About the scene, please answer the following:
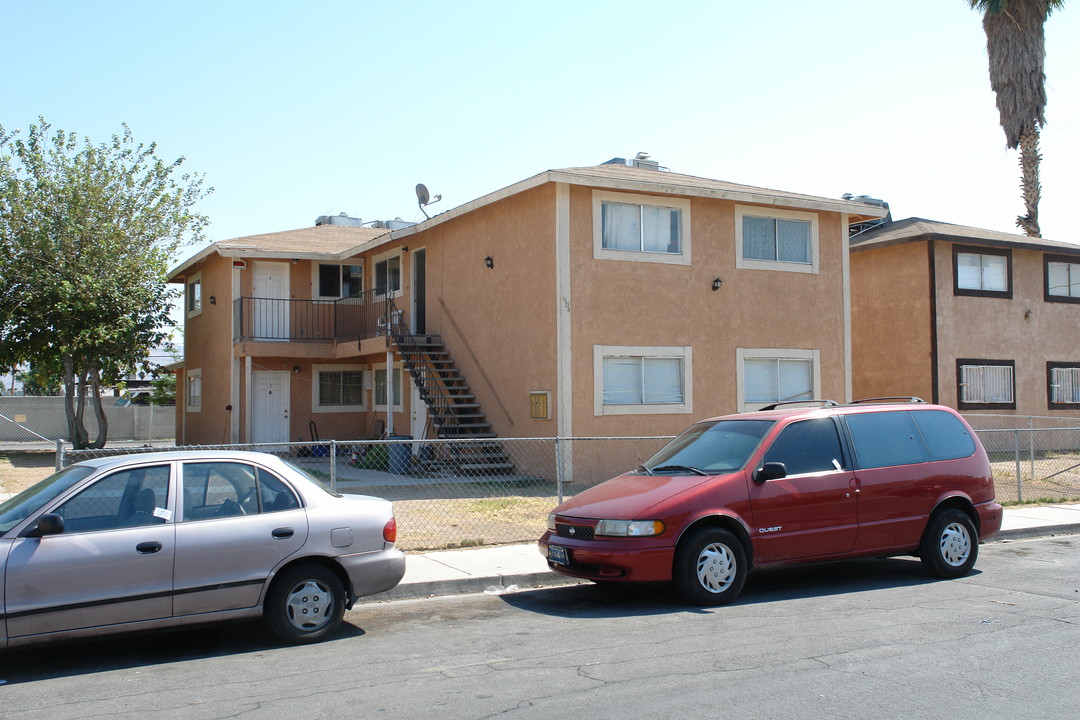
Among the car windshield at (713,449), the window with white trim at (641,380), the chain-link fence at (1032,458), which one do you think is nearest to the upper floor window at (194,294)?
the window with white trim at (641,380)

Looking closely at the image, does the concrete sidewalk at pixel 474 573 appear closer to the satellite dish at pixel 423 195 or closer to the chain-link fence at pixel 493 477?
the chain-link fence at pixel 493 477

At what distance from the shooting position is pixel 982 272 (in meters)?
23.3

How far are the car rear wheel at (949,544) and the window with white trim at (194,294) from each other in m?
22.4

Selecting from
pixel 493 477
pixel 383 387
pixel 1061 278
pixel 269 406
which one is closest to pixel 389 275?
pixel 383 387

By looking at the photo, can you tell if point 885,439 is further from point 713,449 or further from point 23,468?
point 23,468

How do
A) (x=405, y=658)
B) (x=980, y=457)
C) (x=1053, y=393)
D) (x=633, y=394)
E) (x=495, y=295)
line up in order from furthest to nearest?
(x=1053, y=393)
(x=495, y=295)
(x=633, y=394)
(x=980, y=457)
(x=405, y=658)

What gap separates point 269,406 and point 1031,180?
958 inches

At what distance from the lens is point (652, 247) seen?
695 inches

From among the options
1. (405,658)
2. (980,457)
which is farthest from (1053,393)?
(405,658)

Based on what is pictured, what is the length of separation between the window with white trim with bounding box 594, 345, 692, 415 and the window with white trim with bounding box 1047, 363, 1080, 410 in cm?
1201

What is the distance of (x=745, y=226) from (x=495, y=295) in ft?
17.0

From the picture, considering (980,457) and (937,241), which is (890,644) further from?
(937,241)

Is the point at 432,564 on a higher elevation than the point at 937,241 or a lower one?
lower

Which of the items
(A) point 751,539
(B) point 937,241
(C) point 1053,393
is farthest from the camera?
(C) point 1053,393
